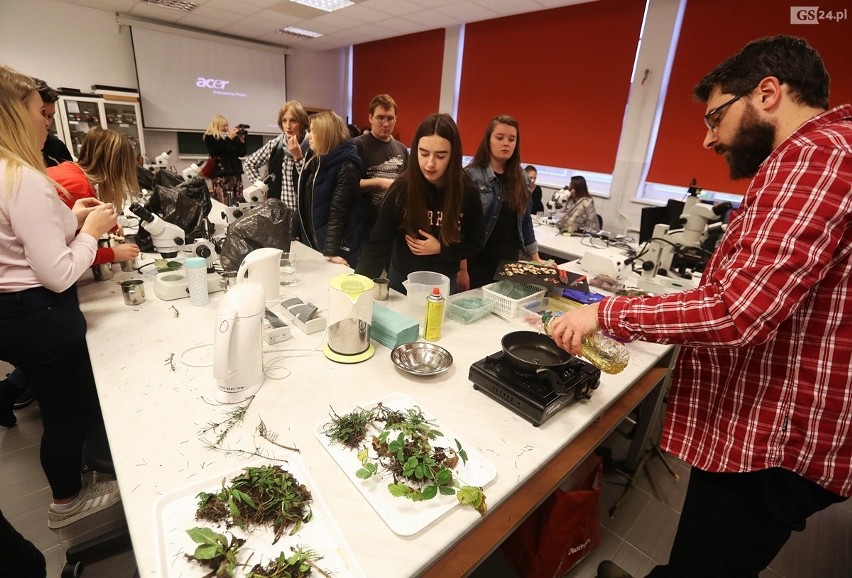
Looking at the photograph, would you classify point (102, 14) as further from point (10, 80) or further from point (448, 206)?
point (448, 206)

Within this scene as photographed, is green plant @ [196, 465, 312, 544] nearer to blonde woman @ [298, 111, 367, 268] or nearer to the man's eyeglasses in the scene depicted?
the man's eyeglasses

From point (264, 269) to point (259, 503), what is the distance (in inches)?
36.9

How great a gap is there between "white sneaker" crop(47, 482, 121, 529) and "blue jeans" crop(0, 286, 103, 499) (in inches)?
2.8

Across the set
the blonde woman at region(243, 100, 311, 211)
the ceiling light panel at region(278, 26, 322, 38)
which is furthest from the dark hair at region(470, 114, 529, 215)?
the ceiling light panel at region(278, 26, 322, 38)

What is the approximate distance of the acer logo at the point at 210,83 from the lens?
277 inches

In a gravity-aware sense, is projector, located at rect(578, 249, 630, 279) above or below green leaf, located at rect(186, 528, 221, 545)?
above

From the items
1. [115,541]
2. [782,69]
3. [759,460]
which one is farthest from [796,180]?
[115,541]

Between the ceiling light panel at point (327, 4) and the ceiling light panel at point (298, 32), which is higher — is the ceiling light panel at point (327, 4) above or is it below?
below

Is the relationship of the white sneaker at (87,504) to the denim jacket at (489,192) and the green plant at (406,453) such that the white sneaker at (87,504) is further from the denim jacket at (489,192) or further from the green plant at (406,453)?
the denim jacket at (489,192)

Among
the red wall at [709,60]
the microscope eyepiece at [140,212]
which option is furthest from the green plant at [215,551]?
the red wall at [709,60]

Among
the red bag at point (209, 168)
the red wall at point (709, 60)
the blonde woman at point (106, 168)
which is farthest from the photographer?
the red bag at point (209, 168)

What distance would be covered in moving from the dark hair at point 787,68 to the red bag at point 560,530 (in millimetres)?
1189

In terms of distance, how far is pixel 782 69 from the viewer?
0.92 metres

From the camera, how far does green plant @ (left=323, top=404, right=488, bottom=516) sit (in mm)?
851
